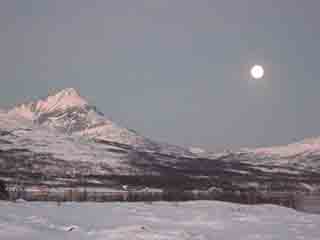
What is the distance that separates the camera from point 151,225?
23500mm

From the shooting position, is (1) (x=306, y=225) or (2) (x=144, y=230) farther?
(1) (x=306, y=225)

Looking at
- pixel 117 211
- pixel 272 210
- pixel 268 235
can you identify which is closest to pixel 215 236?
pixel 268 235

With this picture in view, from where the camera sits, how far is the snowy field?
61.3ft

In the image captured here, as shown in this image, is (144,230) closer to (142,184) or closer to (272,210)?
(272,210)

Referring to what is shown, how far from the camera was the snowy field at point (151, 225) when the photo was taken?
18.7m

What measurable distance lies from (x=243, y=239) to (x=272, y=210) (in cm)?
1784

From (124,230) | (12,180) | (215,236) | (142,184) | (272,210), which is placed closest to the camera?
(124,230)

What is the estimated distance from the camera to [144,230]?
19.6 metres

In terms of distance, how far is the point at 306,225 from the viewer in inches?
1041

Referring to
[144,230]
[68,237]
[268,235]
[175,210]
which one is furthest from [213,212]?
[68,237]

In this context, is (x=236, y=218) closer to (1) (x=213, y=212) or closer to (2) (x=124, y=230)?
(1) (x=213, y=212)

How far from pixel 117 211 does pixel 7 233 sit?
14.1m

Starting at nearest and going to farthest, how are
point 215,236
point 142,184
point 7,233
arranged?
point 7,233 < point 215,236 < point 142,184

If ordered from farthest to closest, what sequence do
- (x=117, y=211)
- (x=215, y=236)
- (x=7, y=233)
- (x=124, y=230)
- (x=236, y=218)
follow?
(x=117, y=211) < (x=236, y=218) < (x=215, y=236) < (x=124, y=230) < (x=7, y=233)
